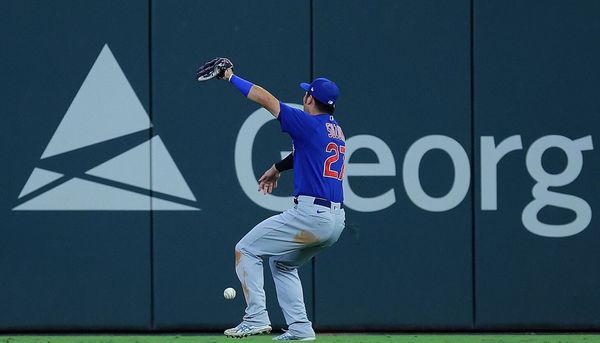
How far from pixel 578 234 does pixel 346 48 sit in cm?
247

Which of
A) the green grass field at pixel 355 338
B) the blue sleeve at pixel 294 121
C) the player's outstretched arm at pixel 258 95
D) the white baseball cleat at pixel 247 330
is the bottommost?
the green grass field at pixel 355 338

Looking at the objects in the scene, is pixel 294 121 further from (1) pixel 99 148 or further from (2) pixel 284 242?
(1) pixel 99 148

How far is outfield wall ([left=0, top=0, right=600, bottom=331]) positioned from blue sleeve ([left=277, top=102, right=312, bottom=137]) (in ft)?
5.69

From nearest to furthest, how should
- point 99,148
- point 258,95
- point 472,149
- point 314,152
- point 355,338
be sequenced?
point 258,95 < point 314,152 < point 355,338 < point 99,148 < point 472,149

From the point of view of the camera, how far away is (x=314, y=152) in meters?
8.78

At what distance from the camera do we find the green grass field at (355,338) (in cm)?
1002

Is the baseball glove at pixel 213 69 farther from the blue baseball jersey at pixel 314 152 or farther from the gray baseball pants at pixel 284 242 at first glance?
the gray baseball pants at pixel 284 242

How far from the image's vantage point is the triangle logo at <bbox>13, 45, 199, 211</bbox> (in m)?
10.4

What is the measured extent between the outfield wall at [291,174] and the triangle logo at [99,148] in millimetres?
13

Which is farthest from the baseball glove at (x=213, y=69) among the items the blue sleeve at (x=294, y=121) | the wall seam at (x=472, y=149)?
the wall seam at (x=472, y=149)

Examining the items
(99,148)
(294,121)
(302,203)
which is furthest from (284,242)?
(99,148)

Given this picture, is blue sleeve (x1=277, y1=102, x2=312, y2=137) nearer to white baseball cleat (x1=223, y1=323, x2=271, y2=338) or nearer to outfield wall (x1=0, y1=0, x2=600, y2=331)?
white baseball cleat (x1=223, y1=323, x2=271, y2=338)

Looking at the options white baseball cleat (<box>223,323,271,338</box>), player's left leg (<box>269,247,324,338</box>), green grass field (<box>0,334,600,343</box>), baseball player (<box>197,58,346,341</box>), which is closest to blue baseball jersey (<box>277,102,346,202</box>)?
baseball player (<box>197,58,346,341</box>)

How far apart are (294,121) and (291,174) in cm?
179
